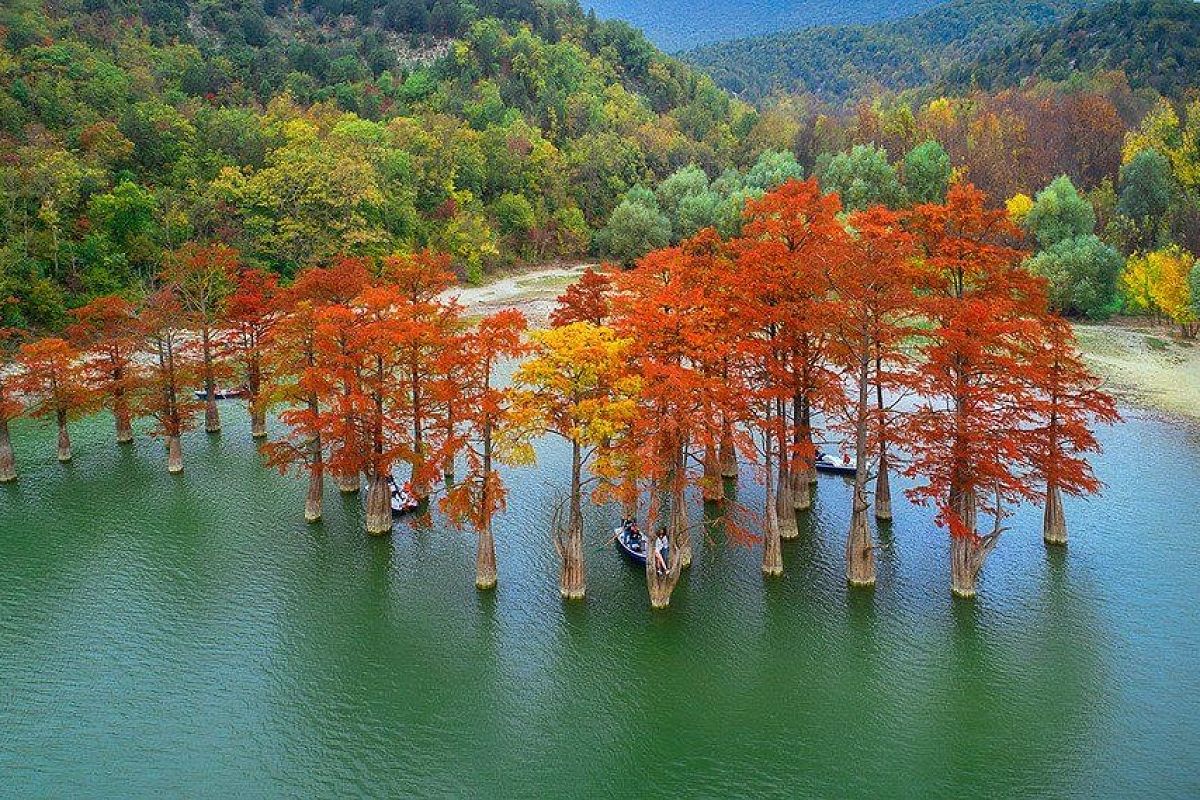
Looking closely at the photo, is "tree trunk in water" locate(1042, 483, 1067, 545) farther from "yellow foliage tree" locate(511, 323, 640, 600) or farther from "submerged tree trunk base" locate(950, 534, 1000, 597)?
"yellow foliage tree" locate(511, 323, 640, 600)

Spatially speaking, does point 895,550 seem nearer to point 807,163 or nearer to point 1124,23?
point 807,163

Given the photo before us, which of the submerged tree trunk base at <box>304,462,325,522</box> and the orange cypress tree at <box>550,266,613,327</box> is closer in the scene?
the submerged tree trunk base at <box>304,462,325,522</box>

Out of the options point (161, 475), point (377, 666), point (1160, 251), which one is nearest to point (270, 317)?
point (161, 475)

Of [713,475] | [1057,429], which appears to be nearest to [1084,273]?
[1057,429]

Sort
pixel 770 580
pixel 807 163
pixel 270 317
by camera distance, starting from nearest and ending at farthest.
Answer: pixel 770 580 < pixel 270 317 < pixel 807 163

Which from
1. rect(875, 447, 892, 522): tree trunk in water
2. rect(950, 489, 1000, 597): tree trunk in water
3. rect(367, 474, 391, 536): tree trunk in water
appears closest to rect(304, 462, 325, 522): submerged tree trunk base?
rect(367, 474, 391, 536): tree trunk in water

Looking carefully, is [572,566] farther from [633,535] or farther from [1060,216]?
[1060,216]
